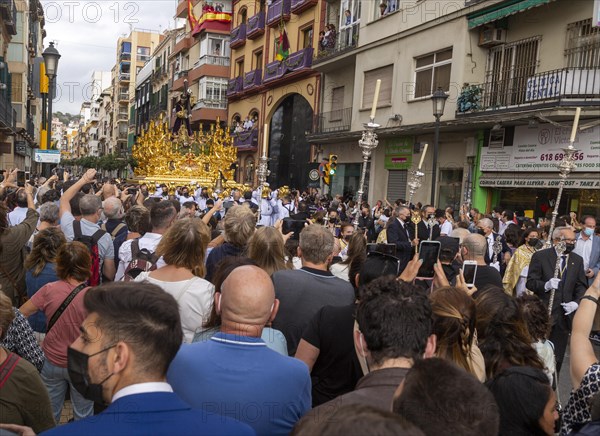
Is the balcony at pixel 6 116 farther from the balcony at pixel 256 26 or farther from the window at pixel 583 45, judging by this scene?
the window at pixel 583 45

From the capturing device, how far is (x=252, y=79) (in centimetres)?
3491

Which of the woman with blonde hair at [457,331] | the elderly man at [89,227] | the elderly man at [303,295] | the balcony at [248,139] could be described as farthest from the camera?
the balcony at [248,139]

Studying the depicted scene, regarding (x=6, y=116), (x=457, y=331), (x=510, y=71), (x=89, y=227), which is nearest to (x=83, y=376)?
(x=457, y=331)

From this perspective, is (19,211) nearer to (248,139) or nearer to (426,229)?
(426,229)

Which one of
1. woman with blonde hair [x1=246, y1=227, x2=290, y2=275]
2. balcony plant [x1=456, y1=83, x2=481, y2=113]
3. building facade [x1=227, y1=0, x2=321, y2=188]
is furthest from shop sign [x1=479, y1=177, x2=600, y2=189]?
building facade [x1=227, y1=0, x2=321, y2=188]

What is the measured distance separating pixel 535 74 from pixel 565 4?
1820 mm

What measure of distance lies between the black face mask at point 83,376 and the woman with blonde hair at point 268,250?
2.66 m

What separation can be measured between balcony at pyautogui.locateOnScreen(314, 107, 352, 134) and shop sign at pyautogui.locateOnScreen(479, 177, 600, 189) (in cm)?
829

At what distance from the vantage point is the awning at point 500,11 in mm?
14836

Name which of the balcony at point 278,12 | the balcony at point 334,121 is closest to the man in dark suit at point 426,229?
the balcony at point 334,121

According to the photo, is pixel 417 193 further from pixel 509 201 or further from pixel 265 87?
pixel 265 87

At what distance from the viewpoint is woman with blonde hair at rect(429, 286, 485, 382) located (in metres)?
3.10

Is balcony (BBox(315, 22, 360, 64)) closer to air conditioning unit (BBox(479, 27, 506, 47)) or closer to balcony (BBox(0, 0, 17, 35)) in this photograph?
air conditioning unit (BBox(479, 27, 506, 47))

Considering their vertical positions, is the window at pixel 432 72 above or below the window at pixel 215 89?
below
